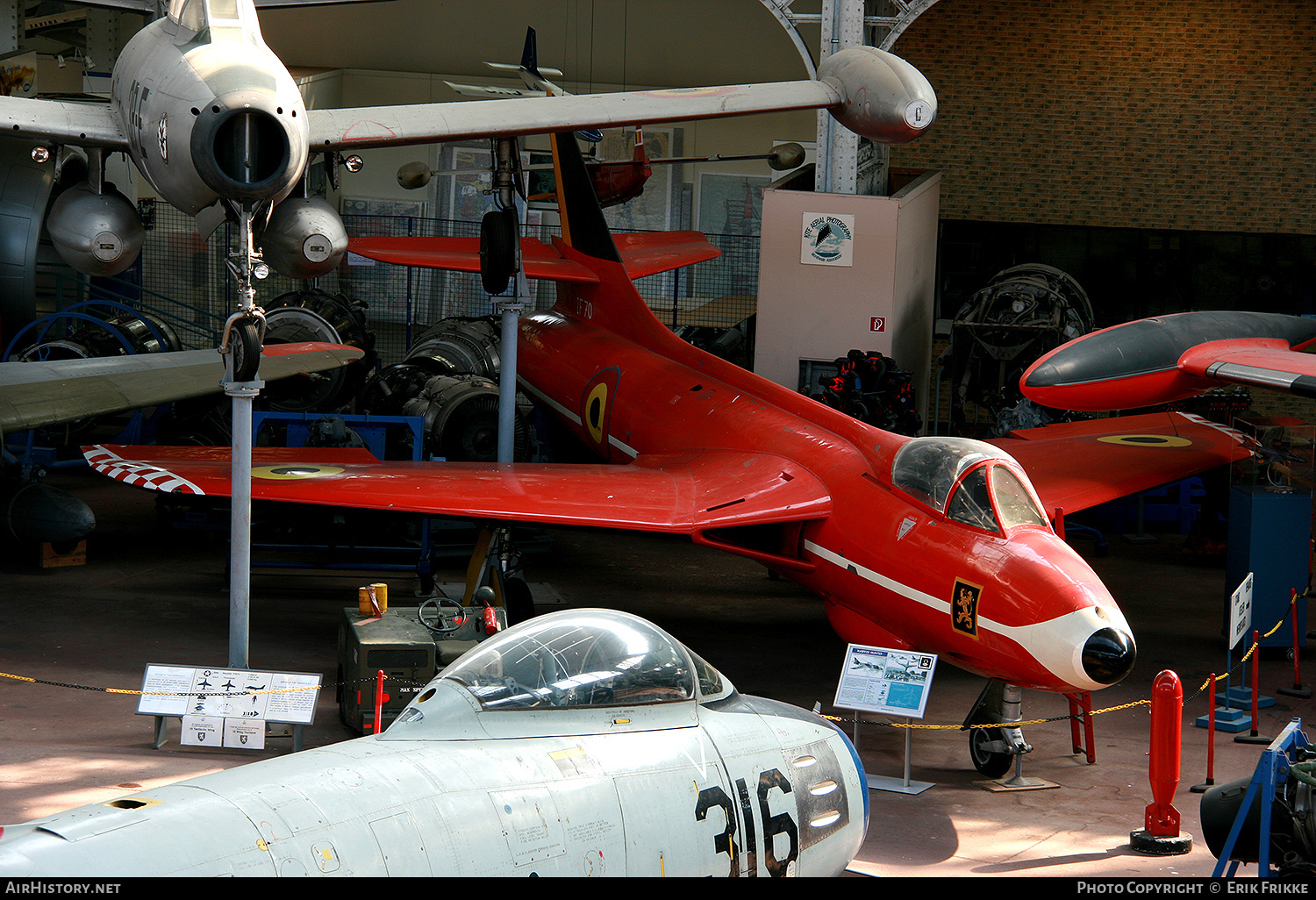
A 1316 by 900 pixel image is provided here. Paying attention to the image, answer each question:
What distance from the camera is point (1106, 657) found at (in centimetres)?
784

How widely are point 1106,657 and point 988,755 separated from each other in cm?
138

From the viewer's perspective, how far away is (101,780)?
25.9 feet

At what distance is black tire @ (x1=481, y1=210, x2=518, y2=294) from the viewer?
1139 centimetres

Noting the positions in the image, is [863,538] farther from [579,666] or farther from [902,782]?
[579,666]

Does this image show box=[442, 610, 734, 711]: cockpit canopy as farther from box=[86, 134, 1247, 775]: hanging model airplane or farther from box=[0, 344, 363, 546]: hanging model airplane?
box=[0, 344, 363, 546]: hanging model airplane

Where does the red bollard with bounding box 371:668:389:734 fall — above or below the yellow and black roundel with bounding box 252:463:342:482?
below

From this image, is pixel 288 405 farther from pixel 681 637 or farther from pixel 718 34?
pixel 718 34

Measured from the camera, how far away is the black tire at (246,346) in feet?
27.2

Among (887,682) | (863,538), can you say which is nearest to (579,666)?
(887,682)

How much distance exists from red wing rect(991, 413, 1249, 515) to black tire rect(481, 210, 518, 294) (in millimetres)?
5529

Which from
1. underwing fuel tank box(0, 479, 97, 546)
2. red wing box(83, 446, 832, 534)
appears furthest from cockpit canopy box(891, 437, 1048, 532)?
underwing fuel tank box(0, 479, 97, 546)

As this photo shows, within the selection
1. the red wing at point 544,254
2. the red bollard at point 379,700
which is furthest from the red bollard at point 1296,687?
the red wing at point 544,254

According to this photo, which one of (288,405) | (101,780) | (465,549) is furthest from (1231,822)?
(288,405)

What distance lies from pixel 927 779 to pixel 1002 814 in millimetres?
754
